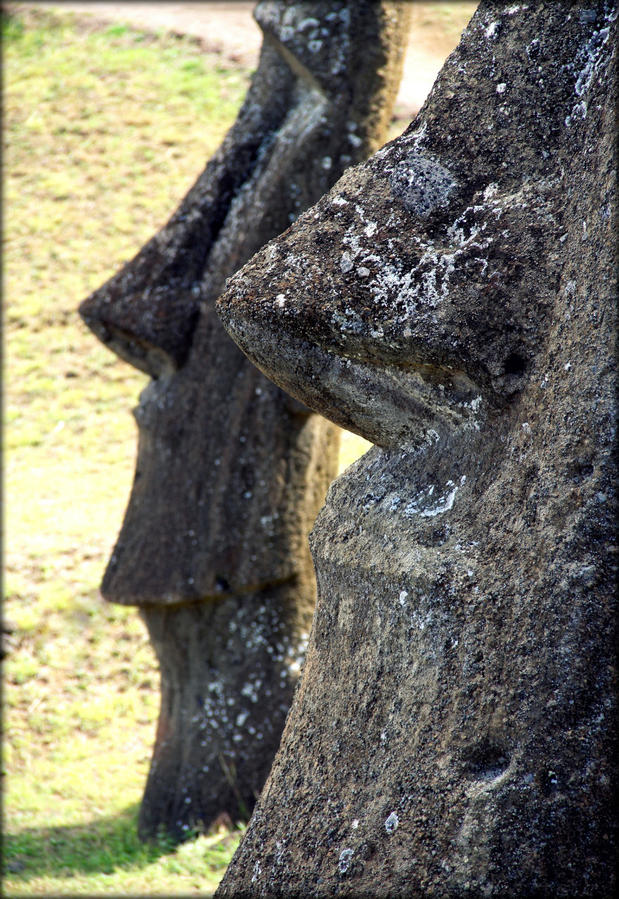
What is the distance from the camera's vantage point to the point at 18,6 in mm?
13516

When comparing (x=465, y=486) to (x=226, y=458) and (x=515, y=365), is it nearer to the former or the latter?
(x=515, y=365)

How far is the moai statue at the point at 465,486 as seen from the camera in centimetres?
121

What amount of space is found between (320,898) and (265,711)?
2.24m

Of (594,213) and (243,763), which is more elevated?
(594,213)

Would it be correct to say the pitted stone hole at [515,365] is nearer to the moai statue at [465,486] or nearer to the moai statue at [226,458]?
the moai statue at [465,486]

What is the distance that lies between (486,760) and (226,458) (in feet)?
7.51

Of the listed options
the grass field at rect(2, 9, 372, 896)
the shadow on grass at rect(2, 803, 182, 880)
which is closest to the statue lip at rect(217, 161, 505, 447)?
the grass field at rect(2, 9, 372, 896)

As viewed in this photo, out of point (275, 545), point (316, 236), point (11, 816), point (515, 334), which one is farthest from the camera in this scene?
point (11, 816)

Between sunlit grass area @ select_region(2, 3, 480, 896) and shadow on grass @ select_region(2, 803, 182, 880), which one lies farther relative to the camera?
sunlit grass area @ select_region(2, 3, 480, 896)

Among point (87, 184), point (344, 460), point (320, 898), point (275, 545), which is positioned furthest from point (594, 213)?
point (87, 184)

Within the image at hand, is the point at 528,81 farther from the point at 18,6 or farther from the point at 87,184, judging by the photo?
the point at 18,6

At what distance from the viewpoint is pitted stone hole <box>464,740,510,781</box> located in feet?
4.06

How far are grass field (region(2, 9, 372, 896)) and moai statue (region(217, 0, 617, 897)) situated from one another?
6.70 ft

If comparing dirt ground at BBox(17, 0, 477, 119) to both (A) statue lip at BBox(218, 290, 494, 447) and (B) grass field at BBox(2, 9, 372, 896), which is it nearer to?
(B) grass field at BBox(2, 9, 372, 896)
